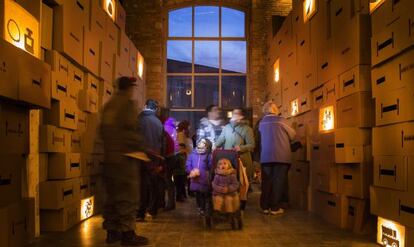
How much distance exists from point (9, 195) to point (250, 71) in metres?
8.11

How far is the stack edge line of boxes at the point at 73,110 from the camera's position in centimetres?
430

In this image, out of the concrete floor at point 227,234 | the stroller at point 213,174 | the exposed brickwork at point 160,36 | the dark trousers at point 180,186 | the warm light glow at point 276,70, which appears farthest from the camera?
the exposed brickwork at point 160,36

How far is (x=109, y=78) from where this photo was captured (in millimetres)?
6230

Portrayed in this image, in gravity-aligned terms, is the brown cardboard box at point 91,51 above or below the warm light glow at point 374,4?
below

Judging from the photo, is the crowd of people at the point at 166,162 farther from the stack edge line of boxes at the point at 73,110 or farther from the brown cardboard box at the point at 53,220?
the brown cardboard box at the point at 53,220

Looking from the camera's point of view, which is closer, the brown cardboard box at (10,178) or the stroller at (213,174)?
the brown cardboard box at (10,178)

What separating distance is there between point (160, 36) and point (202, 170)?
19.5 feet

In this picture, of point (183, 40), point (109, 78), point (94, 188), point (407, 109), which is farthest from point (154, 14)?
point (407, 109)

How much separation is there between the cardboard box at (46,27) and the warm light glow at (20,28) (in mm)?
485

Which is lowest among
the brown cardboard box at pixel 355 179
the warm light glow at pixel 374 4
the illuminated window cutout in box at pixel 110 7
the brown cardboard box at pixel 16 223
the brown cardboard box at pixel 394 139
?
the brown cardboard box at pixel 16 223

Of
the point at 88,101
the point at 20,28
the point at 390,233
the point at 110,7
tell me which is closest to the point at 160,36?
the point at 110,7

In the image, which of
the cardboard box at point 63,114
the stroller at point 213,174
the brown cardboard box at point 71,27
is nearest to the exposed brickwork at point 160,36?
the brown cardboard box at point 71,27

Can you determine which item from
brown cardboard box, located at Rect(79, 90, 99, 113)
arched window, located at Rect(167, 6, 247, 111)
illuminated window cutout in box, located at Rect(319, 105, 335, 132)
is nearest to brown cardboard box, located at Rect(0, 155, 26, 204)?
brown cardboard box, located at Rect(79, 90, 99, 113)

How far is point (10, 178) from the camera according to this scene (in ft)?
10.7
